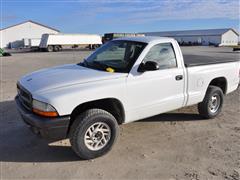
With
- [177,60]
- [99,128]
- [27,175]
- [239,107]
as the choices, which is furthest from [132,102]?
[239,107]

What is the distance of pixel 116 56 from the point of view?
509 cm

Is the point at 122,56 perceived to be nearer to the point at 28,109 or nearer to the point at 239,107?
the point at 28,109

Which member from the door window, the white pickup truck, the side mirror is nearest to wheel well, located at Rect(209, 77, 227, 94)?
the white pickup truck

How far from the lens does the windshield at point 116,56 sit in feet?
14.9

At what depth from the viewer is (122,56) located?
4.93 metres

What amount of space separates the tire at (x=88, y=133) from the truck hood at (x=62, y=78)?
0.52 meters

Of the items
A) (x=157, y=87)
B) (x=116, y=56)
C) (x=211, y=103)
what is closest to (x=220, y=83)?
(x=211, y=103)

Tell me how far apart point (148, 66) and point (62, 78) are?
1433mm

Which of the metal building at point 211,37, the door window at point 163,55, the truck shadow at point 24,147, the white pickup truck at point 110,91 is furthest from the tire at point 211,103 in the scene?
the metal building at point 211,37

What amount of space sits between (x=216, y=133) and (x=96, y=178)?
275 centimetres

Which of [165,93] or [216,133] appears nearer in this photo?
[165,93]

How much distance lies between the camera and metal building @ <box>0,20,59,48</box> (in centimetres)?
7331

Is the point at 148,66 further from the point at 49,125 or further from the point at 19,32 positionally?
the point at 19,32

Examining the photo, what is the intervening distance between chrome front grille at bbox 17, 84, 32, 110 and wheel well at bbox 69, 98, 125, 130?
0.66m
